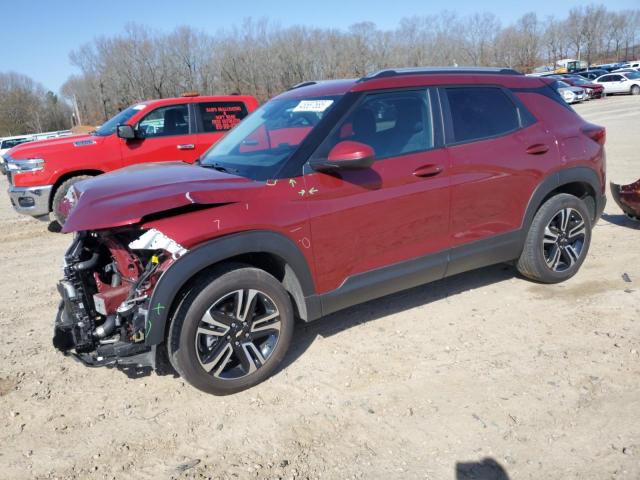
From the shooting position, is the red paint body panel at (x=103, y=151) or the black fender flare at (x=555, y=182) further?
the red paint body panel at (x=103, y=151)

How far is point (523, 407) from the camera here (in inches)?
128

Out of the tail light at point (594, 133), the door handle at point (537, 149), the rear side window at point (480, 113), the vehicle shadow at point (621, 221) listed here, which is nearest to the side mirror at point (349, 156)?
the rear side window at point (480, 113)

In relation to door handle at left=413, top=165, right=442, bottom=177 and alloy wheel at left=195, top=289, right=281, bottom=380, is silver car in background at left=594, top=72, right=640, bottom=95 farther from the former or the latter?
alloy wheel at left=195, top=289, right=281, bottom=380

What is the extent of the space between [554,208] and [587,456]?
8.05 ft

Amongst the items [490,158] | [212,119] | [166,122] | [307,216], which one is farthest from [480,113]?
[166,122]

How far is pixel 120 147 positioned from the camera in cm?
840

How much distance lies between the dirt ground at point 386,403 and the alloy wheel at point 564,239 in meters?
0.26

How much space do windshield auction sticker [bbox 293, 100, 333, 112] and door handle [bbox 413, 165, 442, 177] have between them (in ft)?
2.56

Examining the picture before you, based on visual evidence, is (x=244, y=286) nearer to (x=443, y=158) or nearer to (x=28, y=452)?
(x=28, y=452)

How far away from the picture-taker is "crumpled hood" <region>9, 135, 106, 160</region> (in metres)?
7.88

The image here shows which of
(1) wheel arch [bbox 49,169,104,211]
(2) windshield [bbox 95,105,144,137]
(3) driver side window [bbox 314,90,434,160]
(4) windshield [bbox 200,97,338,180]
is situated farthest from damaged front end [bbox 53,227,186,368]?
(2) windshield [bbox 95,105,144,137]

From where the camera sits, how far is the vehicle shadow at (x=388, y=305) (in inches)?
169

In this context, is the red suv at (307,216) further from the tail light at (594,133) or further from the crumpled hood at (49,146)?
the crumpled hood at (49,146)

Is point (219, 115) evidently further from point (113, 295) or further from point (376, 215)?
point (113, 295)
